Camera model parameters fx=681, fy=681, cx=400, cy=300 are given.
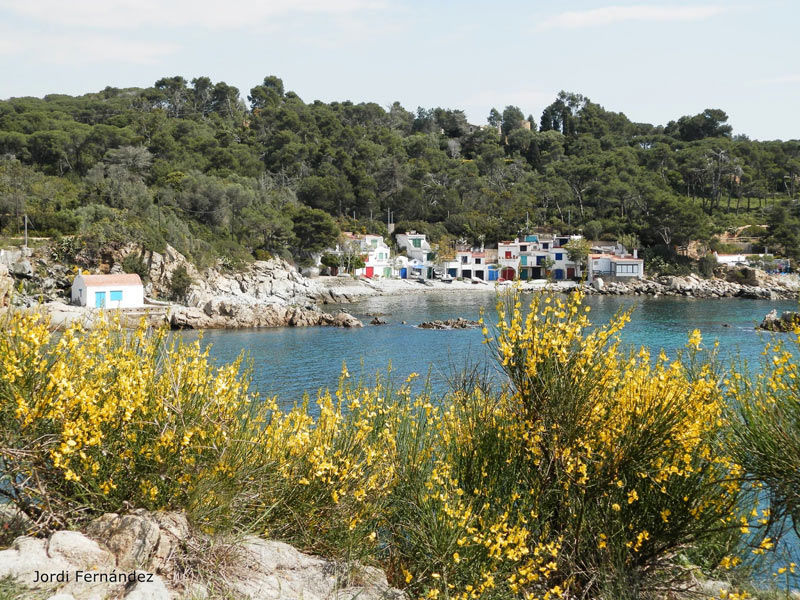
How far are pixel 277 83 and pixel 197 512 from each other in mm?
131564

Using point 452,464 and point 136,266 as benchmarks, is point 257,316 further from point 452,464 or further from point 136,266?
point 452,464

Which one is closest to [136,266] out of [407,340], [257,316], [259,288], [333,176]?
[259,288]

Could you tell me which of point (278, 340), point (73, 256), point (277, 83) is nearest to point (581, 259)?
point (278, 340)

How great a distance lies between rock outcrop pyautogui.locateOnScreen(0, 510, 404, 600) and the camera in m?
5.14

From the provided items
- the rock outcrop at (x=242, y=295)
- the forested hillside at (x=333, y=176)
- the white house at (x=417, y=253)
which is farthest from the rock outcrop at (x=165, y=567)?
the white house at (x=417, y=253)

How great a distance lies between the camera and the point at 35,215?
5184cm

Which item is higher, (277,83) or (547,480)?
(277,83)

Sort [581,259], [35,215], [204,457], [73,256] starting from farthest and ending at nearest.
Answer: [581,259] → [35,215] → [73,256] → [204,457]

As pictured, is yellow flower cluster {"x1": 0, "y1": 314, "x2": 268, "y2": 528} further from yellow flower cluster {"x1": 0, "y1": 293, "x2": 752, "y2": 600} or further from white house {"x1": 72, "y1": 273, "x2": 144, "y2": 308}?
white house {"x1": 72, "y1": 273, "x2": 144, "y2": 308}

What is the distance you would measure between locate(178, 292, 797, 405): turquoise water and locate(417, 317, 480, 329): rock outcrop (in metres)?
0.94

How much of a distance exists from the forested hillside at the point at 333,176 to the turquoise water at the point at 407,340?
16.3m

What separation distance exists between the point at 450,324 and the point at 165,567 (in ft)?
123

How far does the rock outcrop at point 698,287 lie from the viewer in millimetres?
62062

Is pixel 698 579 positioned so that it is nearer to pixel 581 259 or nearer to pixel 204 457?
pixel 204 457
